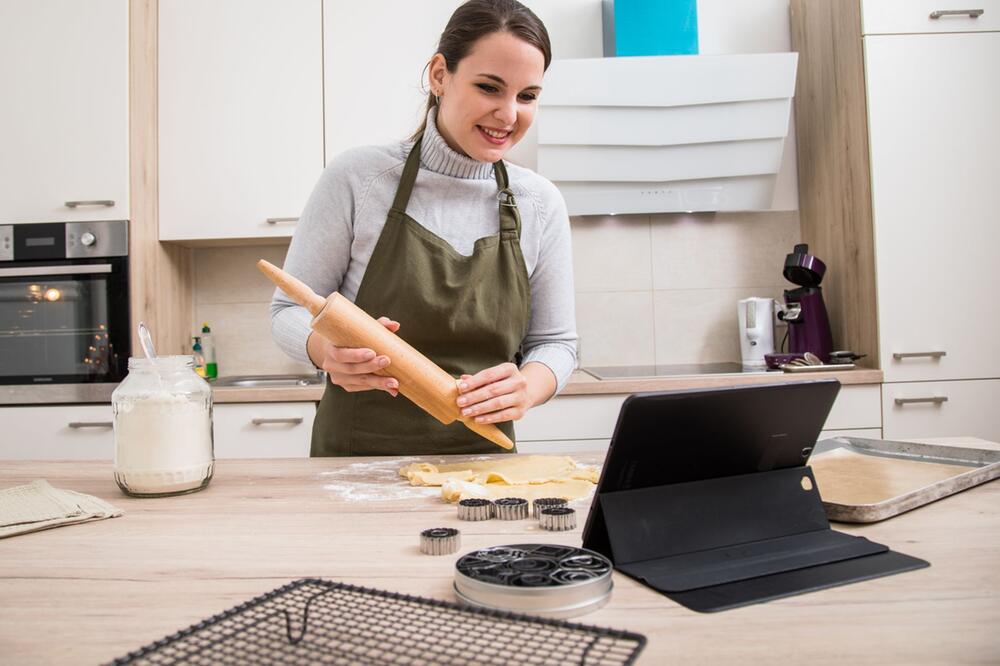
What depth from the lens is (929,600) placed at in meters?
0.56

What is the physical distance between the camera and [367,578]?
631mm

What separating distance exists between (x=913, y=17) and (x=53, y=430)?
2945 mm

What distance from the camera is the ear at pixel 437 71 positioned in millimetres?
1348

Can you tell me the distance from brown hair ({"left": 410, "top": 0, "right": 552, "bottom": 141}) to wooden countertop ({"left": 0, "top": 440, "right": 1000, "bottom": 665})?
0.77 metres

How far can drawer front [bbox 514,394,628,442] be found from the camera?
7.18ft

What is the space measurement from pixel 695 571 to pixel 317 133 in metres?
2.19

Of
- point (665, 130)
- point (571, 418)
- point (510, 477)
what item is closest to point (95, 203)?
point (571, 418)

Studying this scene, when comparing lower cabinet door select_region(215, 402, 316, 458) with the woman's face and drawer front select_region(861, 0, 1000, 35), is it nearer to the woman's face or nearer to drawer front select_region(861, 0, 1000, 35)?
the woman's face

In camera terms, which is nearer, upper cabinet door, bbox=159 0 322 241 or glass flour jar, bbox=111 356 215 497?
glass flour jar, bbox=111 356 215 497

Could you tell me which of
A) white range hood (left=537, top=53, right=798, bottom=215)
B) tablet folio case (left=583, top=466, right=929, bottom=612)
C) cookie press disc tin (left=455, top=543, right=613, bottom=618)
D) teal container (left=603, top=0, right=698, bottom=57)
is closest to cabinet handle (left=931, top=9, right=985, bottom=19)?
white range hood (left=537, top=53, right=798, bottom=215)

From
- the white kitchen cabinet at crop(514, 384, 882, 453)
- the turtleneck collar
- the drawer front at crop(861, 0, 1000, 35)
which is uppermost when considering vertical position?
the drawer front at crop(861, 0, 1000, 35)

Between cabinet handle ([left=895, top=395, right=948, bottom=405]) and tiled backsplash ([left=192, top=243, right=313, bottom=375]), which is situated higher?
tiled backsplash ([left=192, top=243, right=313, bottom=375])

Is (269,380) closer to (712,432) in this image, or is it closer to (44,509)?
(44,509)

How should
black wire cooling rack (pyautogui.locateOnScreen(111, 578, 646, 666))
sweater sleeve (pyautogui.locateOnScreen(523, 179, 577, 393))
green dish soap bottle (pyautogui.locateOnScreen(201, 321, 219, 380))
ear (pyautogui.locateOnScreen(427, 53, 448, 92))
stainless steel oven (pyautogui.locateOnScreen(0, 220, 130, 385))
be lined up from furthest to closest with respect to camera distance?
green dish soap bottle (pyautogui.locateOnScreen(201, 321, 219, 380))
stainless steel oven (pyautogui.locateOnScreen(0, 220, 130, 385))
sweater sleeve (pyautogui.locateOnScreen(523, 179, 577, 393))
ear (pyautogui.locateOnScreen(427, 53, 448, 92))
black wire cooling rack (pyautogui.locateOnScreen(111, 578, 646, 666))
